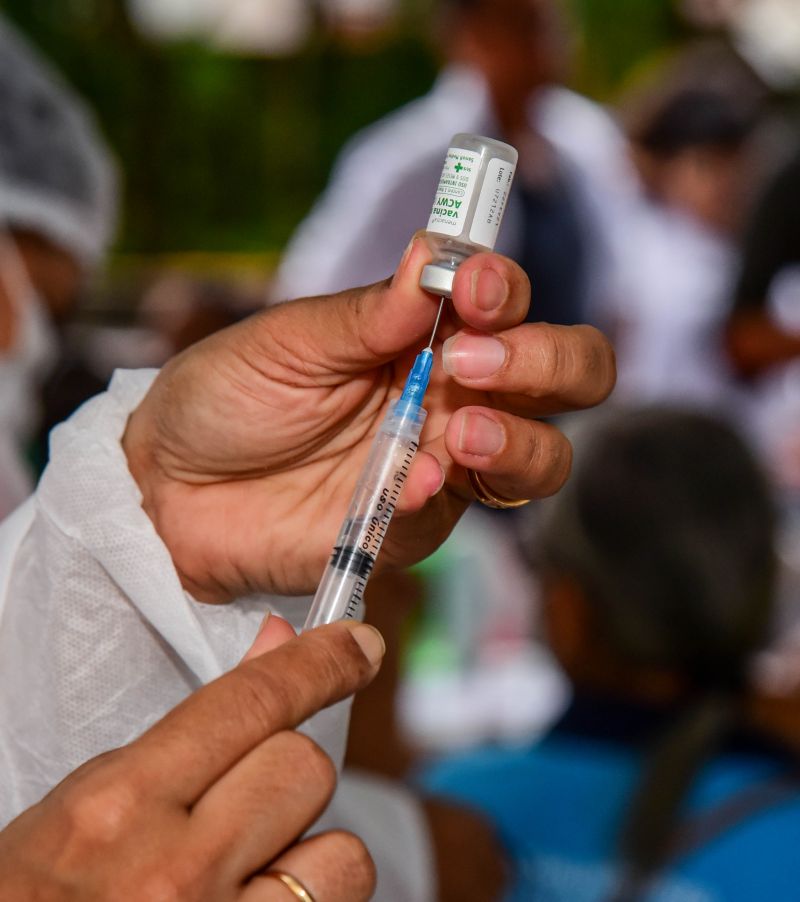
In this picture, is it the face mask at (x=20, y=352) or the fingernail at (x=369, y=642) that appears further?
the face mask at (x=20, y=352)

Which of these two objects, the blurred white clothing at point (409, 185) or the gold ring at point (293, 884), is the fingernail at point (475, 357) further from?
the blurred white clothing at point (409, 185)

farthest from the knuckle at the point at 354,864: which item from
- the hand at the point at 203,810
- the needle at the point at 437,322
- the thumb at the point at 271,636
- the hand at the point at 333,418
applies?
the needle at the point at 437,322

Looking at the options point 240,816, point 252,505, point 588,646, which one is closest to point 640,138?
point 588,646

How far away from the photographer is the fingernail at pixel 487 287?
675mm

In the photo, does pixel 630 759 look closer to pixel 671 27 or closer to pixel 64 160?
pixel 64 160

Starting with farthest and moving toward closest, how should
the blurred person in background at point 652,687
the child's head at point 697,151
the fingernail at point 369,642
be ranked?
the child's head at point 697,151
the blurred person in background at point 652,687
the fingernail at point 369,642

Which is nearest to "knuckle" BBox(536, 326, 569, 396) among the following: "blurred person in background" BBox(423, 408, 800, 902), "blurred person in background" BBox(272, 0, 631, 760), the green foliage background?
"blurred person in background" BBox(423, 408, 800, 902)

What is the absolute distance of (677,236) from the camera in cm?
341

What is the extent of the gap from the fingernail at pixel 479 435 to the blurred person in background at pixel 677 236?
2.50 meters

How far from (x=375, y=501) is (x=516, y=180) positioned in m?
2.16

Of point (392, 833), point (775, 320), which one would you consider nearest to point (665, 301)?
point (775, 320)

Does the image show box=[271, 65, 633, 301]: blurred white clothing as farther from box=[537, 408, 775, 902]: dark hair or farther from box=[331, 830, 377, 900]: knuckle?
box=[331, 830, 377, 900]: knuckle

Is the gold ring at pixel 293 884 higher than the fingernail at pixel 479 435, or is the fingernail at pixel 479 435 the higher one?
the fingernail at pixel 479 435

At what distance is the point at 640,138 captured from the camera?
3387 millimetres
